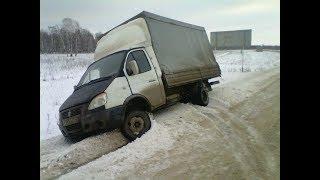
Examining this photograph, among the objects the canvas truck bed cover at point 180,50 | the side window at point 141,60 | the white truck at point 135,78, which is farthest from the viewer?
the canvas truck bed cover at point 180,50

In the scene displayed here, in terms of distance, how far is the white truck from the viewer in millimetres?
6418

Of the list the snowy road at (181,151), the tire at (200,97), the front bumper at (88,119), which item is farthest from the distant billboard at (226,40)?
the front bumper at (88,119)

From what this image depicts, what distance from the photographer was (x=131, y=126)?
672 cm

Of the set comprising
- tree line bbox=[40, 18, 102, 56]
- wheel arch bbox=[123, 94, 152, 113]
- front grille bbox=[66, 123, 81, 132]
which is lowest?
front grille bbox=[66, 123, 81, 132]

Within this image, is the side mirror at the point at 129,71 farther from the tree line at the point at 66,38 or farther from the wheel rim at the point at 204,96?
the wheel rim at the point at 204,96

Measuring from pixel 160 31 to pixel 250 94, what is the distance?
4.73 metres

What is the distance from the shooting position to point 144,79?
7.41m

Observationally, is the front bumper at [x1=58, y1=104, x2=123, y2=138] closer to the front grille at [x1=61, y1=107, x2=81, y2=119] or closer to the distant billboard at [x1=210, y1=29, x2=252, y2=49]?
the front grille at [x1=61, y1=107, x2=81, y2=119]

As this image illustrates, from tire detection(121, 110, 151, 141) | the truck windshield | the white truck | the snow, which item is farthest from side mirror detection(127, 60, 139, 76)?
the snow

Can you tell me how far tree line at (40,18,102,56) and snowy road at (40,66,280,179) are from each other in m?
1.92

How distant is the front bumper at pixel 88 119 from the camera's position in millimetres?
6305

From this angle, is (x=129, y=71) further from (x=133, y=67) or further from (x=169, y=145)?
(x=169, y=145)

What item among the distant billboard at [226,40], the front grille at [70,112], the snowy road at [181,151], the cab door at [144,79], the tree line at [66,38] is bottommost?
the snowy road at [181,151]
